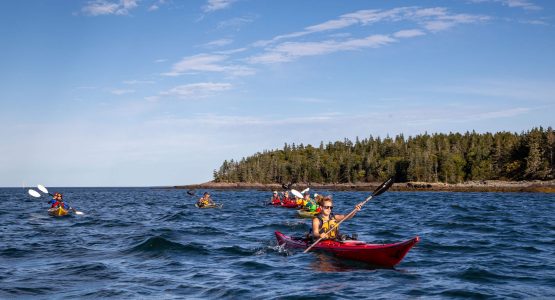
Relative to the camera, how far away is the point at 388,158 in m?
167

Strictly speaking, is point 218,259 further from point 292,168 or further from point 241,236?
point 292,168

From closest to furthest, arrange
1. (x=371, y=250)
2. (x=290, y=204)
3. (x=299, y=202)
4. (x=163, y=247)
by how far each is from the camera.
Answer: (x=371, y=250) → (x=163, y=247) → (x=299, y=202) → (x=290, y=204)

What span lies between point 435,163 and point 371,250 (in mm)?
139637

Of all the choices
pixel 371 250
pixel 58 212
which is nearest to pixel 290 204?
pixel 58 212

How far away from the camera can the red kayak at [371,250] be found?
1345 cm

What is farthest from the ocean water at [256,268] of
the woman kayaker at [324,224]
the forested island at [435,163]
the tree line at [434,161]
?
the tree line at [434,161]

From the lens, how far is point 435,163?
146875 millimetres

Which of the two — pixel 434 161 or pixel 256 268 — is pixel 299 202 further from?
pixel 434 161

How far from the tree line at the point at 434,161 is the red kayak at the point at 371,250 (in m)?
121

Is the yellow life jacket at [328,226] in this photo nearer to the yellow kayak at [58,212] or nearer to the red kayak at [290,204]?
the yellow kayak at [58,212]

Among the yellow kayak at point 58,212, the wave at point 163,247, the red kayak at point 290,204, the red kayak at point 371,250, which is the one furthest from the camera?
the red kayak at point 290,204

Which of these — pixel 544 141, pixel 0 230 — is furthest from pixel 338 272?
pixel 544 141

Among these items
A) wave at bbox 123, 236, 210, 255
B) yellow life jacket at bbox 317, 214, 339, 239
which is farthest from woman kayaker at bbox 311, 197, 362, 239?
wave at bbox 123, 236, 210, 255

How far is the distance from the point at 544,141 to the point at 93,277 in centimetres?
13118
